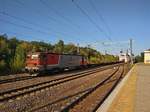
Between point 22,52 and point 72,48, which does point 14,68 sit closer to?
point 22,52

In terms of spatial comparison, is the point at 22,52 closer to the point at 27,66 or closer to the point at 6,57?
the point at 6,57

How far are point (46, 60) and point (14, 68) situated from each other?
6750 mm

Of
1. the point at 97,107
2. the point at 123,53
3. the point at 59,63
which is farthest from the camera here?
the point at 123,53

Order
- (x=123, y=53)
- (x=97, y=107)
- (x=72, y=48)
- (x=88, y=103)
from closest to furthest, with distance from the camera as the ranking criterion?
(x=97, y=107) < (x=88, y=103) < (x=72, y=48) < (x=123, y=53)

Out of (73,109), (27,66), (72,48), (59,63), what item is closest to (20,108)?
(73,109)

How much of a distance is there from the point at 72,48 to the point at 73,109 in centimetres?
8374

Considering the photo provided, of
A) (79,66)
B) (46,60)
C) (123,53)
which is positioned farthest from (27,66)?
(123,53)

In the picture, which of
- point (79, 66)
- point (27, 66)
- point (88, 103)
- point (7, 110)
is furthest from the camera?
point (79, 66)

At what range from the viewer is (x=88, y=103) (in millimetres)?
12617

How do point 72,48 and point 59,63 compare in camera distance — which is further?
point 72,48

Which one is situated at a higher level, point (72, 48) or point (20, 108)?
point (72, 48)

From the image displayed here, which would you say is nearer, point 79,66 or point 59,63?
point 59,63

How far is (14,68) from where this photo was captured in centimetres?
3781

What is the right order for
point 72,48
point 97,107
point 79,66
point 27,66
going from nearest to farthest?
1. point 97,107
2. point 27,66
3. point 79,66
4. point 72,48
